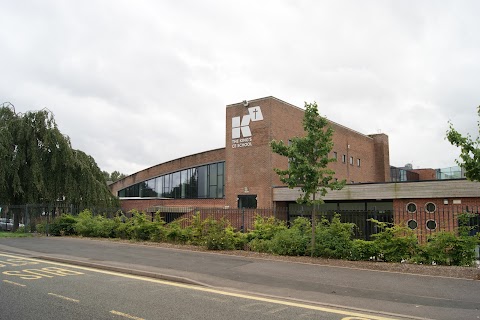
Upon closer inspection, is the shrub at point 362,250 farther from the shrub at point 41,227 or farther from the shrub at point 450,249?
the shrub at point 41,227

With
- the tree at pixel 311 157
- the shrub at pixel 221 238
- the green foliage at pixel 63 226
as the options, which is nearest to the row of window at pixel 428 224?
the tree at pixel 311 157

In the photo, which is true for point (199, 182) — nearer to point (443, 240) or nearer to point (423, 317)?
point (443, 240)

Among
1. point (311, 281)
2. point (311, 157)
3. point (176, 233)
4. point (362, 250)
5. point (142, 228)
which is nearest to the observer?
point (311, 281)

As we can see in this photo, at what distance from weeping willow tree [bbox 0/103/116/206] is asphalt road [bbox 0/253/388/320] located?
1990cm

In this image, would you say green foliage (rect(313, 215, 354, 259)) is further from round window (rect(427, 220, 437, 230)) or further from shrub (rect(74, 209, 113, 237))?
round window (rect(427, 220, 437, 230))

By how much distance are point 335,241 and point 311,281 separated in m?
3.88

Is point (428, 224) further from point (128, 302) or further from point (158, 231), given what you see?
point (128, 302)

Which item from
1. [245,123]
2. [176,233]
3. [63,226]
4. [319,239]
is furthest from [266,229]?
[245,123]

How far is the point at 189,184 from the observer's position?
145 ft

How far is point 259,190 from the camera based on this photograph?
34406mm

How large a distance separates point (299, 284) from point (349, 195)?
21.4 metres

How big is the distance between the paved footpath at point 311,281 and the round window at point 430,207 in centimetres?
1655

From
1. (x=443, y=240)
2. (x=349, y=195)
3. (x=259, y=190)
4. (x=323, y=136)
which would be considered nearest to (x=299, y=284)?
(x=443, y=240)

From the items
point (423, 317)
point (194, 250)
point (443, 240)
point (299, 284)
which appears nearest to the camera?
point (423, 317)
